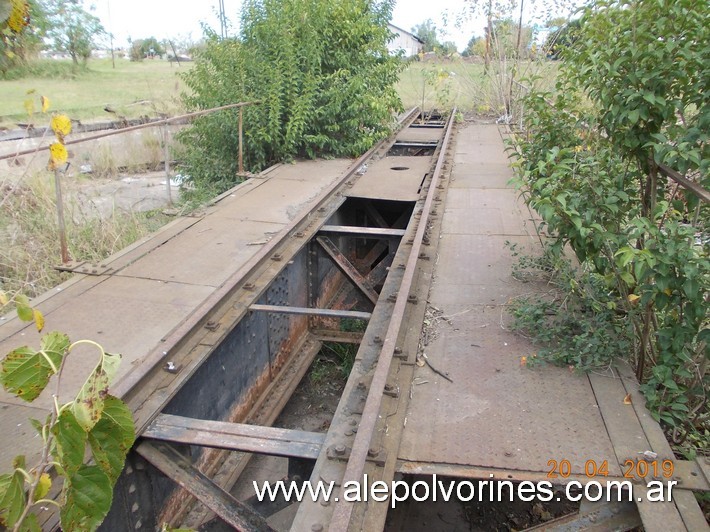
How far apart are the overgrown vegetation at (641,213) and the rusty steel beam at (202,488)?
6.06 ft

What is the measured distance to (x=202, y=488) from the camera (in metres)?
2.68

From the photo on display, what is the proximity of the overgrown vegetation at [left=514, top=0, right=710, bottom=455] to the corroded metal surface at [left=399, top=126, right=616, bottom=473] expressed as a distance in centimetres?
25

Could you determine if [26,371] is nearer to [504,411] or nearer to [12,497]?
[12,497]

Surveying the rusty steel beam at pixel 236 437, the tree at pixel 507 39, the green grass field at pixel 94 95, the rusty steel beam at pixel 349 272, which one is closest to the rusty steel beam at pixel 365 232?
the rusty steel beam at pixel 349 272

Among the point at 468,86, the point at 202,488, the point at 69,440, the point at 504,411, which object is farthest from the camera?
the point at 468,86

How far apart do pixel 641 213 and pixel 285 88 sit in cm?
575

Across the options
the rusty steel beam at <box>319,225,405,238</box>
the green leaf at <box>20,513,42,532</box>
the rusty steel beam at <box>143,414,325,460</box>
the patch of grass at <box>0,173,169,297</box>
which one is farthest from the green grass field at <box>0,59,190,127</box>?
the green leaf at <box>20,513,42,532</box>

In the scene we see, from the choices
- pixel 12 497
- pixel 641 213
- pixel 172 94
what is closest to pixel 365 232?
pixel 641 213

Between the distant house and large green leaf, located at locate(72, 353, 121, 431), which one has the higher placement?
the distant house

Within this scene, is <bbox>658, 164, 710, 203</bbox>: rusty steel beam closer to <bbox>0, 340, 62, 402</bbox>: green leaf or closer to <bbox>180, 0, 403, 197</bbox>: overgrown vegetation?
<bbox>0, 340, 62, 402</bbox>: green leaf

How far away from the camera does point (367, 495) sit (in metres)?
2.34

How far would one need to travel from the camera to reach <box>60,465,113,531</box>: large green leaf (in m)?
1.73

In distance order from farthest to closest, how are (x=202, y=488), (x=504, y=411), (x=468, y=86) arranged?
(x=468, y=86), (x=504, y=411), (x=202, y=488)
